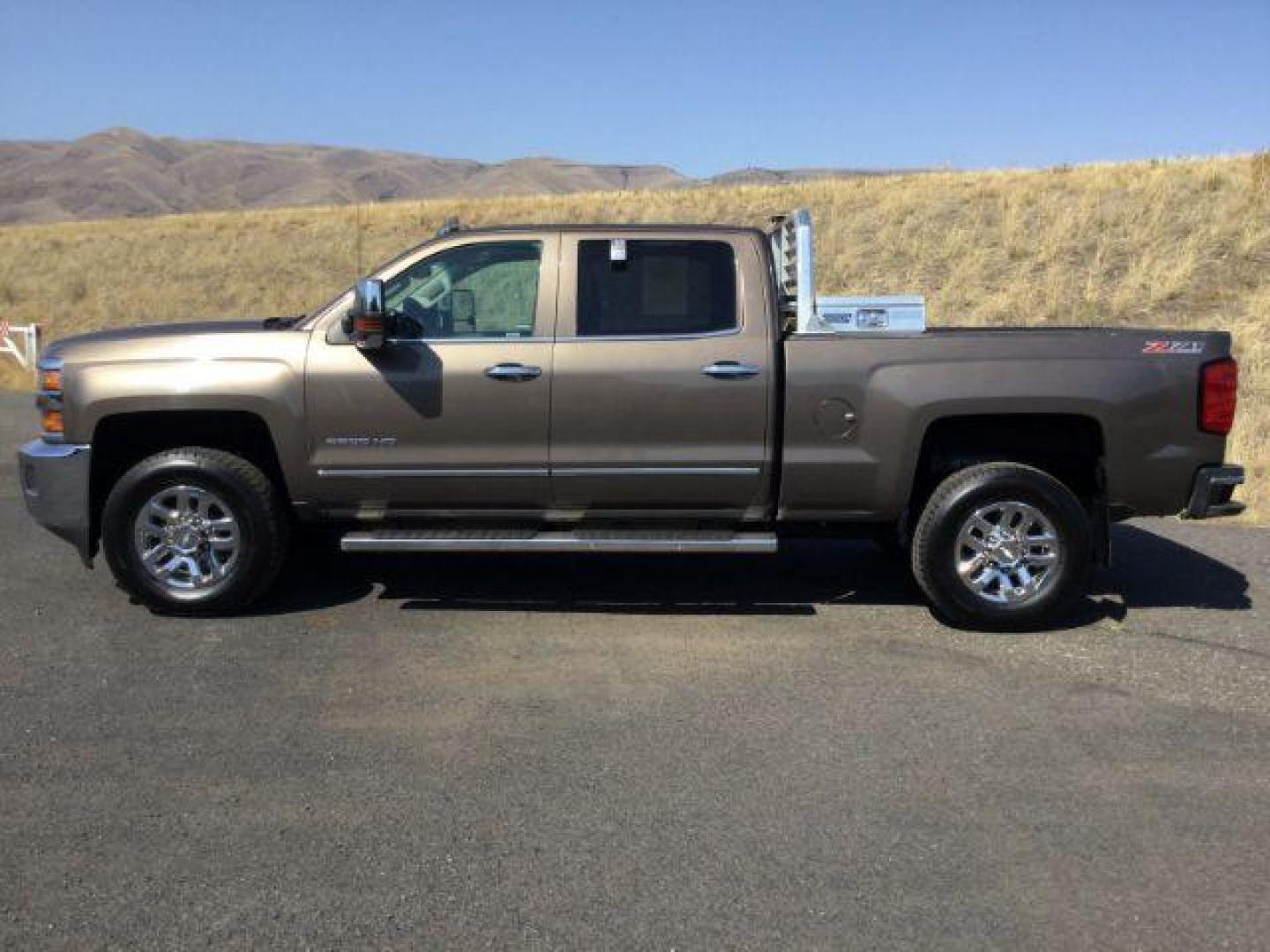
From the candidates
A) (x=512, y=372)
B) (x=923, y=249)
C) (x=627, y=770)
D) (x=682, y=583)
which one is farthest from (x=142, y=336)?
(x=923, y=249)

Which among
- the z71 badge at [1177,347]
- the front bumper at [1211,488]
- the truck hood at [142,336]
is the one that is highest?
the z71 badge at [1177,347]

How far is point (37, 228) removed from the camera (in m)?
44.0

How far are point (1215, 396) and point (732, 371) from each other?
2.40 metres

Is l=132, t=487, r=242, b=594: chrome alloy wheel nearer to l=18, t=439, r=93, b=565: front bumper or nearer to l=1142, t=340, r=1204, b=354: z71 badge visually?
l=18, t=439, r=93, b=565: front bumper

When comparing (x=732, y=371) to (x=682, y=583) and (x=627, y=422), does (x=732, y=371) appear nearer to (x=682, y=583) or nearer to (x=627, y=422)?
(x=627, y=422)

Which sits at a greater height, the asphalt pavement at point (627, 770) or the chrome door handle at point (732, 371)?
the chrome door handle at point (732, 371)

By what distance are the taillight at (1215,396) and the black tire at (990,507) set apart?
74cm

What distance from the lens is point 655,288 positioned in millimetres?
5941

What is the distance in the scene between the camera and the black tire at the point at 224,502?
5754mm

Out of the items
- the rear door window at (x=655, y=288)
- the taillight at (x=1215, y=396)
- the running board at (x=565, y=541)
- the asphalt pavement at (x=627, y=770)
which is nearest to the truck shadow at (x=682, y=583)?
the asphalt pavement at (x=627, y=770)

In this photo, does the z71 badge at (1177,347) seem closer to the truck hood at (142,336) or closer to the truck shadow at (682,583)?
the truck shadow at (682,583)

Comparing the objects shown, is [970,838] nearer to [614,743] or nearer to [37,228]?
[614,743]

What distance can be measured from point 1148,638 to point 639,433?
2774 mm

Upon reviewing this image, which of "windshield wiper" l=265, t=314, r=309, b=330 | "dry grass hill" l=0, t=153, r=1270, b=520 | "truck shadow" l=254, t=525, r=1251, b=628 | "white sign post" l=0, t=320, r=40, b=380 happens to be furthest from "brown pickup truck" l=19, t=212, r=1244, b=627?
"white sign post" l=0, t=320, r=40, b=380
